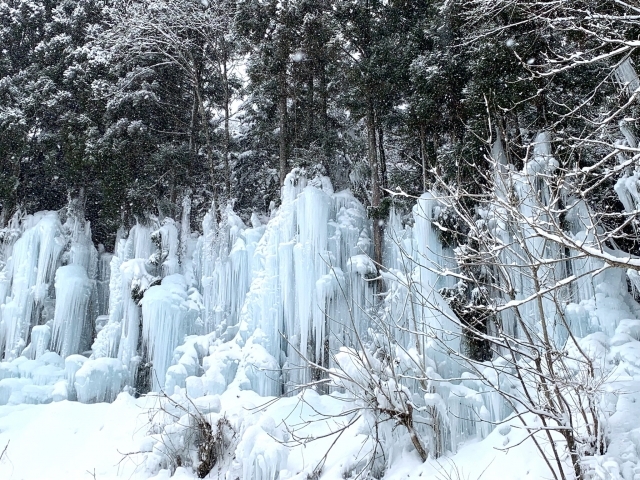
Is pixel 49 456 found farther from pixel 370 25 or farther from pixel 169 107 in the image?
pixel 370 25

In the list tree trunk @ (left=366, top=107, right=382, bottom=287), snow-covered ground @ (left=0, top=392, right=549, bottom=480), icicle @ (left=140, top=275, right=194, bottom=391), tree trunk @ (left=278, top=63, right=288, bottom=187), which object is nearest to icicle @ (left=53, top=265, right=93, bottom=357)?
snow-covered ground @ (left=0, top=392, right=549, bottom=480)

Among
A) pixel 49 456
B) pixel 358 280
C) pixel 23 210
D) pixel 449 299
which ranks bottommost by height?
pixel 49 456

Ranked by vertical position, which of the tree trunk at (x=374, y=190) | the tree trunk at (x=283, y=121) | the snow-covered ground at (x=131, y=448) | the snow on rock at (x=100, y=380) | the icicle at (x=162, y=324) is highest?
the tree trunk at (x=283, y=121)

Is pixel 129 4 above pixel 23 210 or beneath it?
above


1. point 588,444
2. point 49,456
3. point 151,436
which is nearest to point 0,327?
point 49,456

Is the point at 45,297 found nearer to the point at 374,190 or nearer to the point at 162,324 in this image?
the point at 162,324

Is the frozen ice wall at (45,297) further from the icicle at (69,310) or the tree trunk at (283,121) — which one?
the tree trunk at (283,121)

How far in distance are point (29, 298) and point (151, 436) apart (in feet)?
18.7

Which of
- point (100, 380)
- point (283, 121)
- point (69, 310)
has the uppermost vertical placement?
point (283, 121)

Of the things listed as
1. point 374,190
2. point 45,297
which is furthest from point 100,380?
point 374,190

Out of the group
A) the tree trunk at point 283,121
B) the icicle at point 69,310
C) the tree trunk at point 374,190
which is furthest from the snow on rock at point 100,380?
the tree trunk at point 374,190

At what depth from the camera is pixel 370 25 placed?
10227mm

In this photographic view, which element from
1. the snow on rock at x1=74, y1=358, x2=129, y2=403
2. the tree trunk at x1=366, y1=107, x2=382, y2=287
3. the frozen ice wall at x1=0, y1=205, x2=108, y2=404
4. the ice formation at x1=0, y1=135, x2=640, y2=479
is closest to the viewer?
the ice formation at x1=0, y1=135, x2=640, y2=479

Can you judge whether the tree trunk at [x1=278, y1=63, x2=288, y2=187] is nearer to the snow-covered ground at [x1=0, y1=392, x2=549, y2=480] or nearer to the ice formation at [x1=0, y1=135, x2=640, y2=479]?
the ice formation at [x1=0, y1=135, x2=640, y2=479]
